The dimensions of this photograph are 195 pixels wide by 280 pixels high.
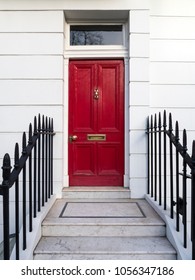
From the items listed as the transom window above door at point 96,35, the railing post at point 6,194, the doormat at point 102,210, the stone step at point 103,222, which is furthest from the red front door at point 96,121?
the railing post at point 6,194

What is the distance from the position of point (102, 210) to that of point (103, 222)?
422mm

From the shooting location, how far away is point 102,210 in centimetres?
324

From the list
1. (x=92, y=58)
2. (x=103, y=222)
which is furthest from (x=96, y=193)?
(x=92, y=58)

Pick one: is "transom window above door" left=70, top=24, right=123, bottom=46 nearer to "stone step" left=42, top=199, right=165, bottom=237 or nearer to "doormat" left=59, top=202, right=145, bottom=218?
"doormat" left=59, top=202, right=145, bottom=218

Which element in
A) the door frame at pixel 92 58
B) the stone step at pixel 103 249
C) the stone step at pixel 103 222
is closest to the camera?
the stone step at pixel 103 249

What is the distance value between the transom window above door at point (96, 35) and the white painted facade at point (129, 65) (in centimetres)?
25

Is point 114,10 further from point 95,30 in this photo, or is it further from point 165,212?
point 165,212

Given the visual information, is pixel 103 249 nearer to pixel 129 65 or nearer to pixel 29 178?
pixel 29 178

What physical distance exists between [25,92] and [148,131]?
1791 mm

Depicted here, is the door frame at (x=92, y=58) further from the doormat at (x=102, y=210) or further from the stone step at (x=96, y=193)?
the doormat at (x=102, y=210)

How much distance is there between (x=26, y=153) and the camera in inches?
94.0

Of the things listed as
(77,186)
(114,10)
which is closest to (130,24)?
(114,10)

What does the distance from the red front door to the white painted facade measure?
0.18 metres

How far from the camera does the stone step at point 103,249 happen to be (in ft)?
7.93
